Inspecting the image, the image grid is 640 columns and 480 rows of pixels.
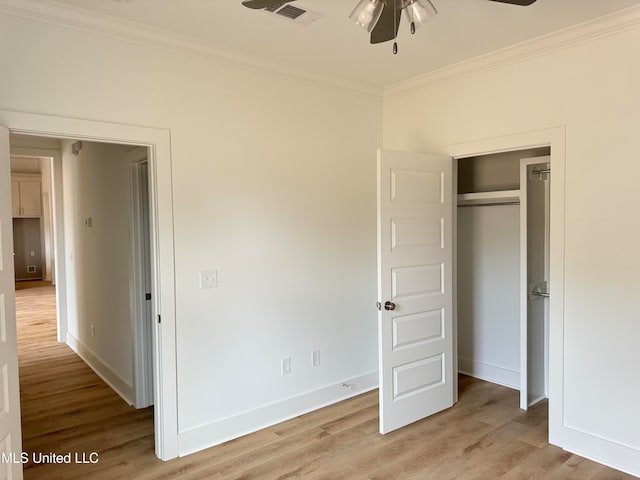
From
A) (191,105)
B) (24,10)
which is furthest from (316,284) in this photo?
(24,10)

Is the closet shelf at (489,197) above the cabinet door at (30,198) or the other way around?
the other way around

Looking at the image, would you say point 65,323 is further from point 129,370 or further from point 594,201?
point 594,201

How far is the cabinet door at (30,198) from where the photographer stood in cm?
1071

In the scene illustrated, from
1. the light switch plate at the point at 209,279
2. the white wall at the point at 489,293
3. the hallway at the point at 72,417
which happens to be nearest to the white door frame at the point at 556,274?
the white wall at the point at 489,293

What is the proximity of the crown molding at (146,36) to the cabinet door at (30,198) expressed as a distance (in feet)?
32.6

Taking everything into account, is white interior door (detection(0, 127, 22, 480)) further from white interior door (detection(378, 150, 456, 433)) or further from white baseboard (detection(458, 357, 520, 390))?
white baseboard (detection(458, 357, 520, 390))

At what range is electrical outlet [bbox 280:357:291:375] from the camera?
3488mm

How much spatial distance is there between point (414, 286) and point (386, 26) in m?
1.88

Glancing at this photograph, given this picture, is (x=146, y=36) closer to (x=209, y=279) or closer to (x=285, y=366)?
(x=209, y=279)

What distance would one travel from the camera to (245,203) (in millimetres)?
3240

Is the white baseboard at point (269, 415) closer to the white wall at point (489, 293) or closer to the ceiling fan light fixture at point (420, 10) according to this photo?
the white wall at point (489, 293)

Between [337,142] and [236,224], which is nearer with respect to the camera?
[236,224]

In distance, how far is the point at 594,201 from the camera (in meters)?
2.80

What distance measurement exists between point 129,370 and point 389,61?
11.1 ft
